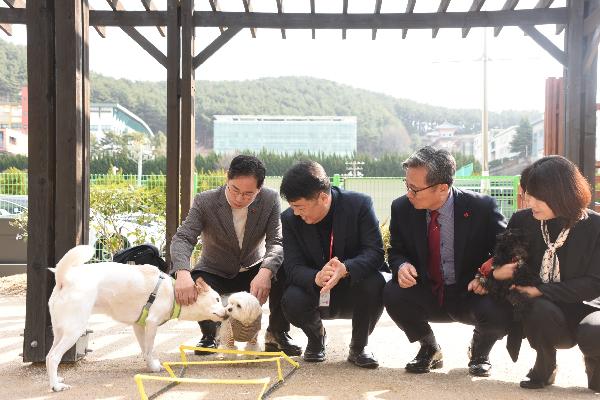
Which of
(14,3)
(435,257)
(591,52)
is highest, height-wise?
(14,3)

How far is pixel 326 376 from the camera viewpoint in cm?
362

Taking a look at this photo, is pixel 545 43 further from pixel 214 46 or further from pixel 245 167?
pixel 245 167

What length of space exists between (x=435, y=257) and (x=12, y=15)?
552 centimetres

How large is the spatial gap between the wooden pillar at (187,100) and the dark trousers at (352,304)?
12.2ft

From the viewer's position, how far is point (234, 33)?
7629 millimetres

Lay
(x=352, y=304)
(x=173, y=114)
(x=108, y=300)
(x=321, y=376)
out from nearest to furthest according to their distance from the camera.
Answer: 1. (x=108, y=300)
2. (x=321, y=376)
3. (x=352, y=304)
4. (x=173, y=114)

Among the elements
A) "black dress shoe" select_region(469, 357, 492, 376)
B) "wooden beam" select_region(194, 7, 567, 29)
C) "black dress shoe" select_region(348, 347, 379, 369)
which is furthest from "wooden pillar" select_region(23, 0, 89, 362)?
"wooden beam" select_region(194, 7, 567, 29)

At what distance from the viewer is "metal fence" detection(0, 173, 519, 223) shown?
1098 cm

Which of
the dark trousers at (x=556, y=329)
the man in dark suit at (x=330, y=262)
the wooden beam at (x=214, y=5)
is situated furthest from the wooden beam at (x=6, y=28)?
the dark trousers at (x=556, y=329)

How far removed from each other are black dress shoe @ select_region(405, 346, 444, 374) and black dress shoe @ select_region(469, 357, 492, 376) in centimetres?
19

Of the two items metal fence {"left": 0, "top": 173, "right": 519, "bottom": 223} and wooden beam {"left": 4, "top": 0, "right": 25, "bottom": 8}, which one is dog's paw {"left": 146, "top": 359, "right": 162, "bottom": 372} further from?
metal fence {"left": 0, "top": 173, "right": 519, "bottom": 223}

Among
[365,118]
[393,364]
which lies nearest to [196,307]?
[393,364]

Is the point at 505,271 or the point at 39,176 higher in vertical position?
the point at 39,176

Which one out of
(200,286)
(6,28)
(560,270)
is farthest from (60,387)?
(6,28)
